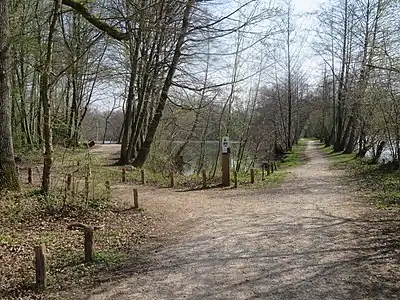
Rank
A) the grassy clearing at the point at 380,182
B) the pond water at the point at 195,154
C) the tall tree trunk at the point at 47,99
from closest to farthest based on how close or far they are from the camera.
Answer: the tall tree trunk at the point at 47,99 → the grassy clearing at the point at 380,182 → the pond water at the point at 195,154

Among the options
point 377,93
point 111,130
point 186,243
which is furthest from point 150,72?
point 111,130

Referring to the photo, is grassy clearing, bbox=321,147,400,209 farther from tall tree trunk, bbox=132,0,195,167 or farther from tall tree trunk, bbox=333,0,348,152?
tall tree trunk, bbox=333,0,348,152

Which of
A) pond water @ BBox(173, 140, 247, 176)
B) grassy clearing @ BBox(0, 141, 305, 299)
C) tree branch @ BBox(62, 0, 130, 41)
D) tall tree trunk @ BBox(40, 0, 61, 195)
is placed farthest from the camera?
pond water @ BBox(173, 140, 247, 176)

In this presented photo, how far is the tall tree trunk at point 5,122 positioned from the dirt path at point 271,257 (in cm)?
379

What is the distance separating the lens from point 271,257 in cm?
623

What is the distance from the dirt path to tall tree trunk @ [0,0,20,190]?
149 inches

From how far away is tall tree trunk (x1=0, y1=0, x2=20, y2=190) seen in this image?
32.8 feet

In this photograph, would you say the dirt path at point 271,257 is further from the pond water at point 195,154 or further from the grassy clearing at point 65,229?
the pond water at point 195,154

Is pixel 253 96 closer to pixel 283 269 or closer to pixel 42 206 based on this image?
pixel 42 206

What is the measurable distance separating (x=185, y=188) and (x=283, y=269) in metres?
10.0

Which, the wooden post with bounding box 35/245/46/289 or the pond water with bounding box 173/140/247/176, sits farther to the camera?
the pond water with bounding box 173/140/247/176

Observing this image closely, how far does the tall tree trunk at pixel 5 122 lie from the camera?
32.8ft

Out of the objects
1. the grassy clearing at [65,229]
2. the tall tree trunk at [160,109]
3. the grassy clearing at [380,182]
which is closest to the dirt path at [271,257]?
the grassy clearing at [65,229]

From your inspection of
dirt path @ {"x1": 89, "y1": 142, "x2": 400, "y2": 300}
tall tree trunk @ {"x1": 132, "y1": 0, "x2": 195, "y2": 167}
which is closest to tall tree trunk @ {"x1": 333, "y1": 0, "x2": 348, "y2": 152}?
tall tree trunk @ {"x1": 132, "y1": 0, "x2": 195, "y2": 167}
